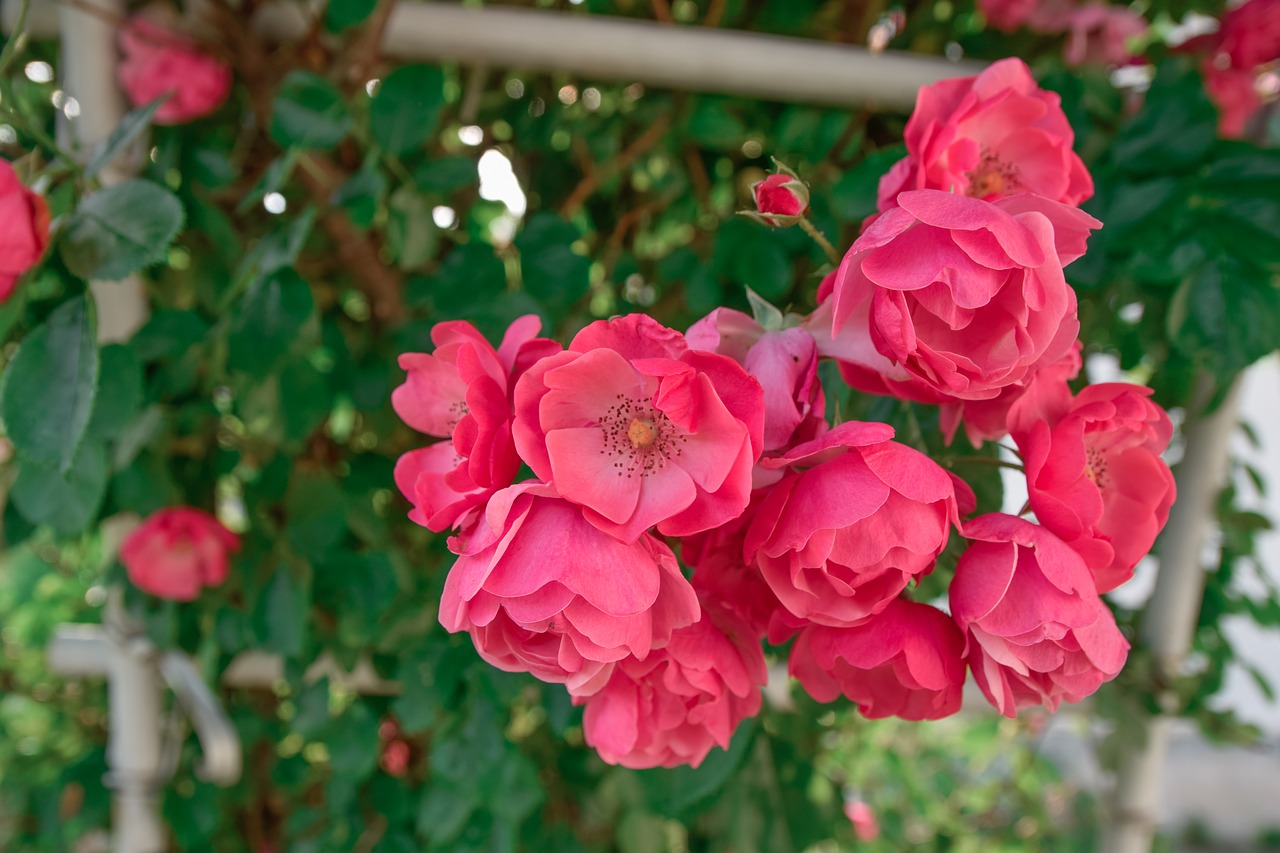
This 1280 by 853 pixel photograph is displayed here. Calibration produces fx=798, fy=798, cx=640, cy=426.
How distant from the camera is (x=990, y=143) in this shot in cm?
38

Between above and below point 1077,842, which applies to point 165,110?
above

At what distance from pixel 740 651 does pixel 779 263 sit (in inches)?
16.2

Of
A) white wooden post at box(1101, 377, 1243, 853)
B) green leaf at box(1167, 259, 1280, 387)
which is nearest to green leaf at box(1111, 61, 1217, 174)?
green leaf at box(1167, 259, 1280, 387)

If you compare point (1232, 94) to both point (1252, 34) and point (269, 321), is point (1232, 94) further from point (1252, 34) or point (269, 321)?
point (269, 321)

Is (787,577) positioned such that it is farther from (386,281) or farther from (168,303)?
(168,303)

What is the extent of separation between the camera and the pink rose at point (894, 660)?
0.30 meters

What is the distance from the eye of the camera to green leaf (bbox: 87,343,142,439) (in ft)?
1.66

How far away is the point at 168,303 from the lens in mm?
751

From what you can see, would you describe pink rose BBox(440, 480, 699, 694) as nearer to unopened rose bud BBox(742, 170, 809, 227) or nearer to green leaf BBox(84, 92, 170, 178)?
unopened rose bud BBox(742, 170, 809, 227)

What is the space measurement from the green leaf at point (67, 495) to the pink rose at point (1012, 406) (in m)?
0.56

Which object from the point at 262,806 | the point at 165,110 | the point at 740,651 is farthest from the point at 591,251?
the point at 262,806

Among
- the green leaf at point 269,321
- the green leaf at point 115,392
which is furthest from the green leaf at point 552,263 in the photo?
the green leaf at point 115,392

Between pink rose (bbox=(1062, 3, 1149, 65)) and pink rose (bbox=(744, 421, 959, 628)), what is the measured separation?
1.98 ft

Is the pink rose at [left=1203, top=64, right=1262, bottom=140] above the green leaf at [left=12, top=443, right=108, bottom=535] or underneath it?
above
